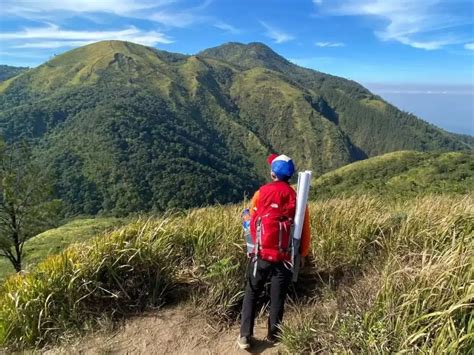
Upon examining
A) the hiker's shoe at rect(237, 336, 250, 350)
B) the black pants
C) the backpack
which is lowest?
the hiker's shoe at rect(237, 336, 250, 350)

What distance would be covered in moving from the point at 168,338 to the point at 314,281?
1939 mm

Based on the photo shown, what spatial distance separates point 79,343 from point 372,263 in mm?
3326

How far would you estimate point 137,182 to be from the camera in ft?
380

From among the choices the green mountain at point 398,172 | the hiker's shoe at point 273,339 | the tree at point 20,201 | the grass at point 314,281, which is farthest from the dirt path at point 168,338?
the green mountain at point 398,172

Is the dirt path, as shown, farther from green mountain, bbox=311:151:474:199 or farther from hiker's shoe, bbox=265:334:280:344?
green mountain, bbox=311:151:474:199

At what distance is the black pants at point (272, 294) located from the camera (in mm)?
4023

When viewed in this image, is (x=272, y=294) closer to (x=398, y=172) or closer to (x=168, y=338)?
(x=168, y=338)

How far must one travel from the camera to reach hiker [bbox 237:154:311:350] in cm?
397

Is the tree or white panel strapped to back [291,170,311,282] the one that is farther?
the tree

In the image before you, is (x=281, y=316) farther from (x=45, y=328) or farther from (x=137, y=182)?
(x=137, y=182)

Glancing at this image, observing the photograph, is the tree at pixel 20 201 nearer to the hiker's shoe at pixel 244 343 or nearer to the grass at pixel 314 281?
the grass at pixel 314 281

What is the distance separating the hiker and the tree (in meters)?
25.3

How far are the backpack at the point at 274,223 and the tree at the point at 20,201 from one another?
1004 inches

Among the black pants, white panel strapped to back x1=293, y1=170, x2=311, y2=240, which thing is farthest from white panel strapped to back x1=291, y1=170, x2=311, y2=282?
the black pants
